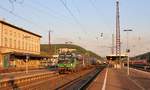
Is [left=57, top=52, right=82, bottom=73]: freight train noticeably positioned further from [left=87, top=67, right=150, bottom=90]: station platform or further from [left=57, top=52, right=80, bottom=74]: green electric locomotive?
[left=87, top=67, right=150, bottom=90]: station platform

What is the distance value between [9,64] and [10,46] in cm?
1243

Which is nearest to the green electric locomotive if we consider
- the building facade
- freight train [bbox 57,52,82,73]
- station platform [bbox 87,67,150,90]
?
freight train [bbox 57,52,82,73]

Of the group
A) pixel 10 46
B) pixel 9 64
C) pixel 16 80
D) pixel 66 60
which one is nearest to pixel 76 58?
pixel 66 60

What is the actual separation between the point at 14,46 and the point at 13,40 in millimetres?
1916

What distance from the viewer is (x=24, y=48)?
106875mm

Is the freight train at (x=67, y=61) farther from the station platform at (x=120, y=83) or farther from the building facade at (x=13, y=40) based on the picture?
the building facade at (x=13, y=40)

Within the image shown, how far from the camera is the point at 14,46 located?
9525 cm

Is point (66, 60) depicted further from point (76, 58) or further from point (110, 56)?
point (110, 56)

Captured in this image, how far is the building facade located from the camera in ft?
273

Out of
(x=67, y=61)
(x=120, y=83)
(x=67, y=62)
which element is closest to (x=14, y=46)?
(x=67, y=61)

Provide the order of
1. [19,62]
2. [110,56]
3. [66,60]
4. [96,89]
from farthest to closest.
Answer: [19,62] → [110,56] → [66,60] → [96,89]

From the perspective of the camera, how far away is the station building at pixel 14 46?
249 feet

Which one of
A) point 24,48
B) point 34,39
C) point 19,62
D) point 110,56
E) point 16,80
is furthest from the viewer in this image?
point 34,39

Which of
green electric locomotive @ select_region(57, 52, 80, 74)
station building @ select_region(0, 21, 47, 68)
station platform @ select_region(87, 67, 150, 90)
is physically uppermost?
station building @ select_region(0, 21, 47, 68)
